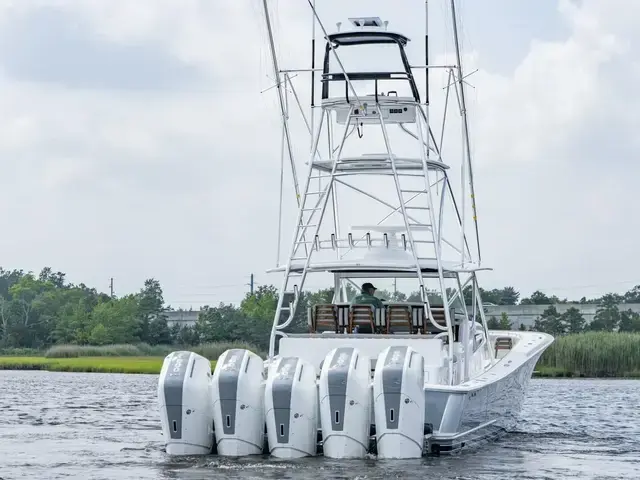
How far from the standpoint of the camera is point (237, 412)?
68.6ft

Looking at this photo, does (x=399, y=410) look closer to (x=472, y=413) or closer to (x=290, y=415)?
(x=290, y=415)

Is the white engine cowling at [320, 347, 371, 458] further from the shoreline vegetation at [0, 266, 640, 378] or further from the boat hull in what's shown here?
the shoreline vegetation at [0, 266, 640, 378]

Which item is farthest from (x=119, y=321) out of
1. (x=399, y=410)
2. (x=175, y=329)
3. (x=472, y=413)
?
(x=399, y=410)

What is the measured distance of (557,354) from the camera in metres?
52.4

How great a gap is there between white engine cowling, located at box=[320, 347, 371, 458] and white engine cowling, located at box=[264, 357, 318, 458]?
0.73ft

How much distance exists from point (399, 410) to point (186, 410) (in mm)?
3252

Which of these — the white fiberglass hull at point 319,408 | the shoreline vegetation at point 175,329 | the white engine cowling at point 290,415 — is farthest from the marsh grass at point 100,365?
the white engine cowling at point 290,415

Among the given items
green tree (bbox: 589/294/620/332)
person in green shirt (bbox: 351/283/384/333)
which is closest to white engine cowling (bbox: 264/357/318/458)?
person in green shirt (bbox: 351/283/384/333)

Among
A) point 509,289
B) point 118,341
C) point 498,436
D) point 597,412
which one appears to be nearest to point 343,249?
point 498,436

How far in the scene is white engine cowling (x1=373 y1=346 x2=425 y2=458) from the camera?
20359mm

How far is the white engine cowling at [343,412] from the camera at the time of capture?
20484 millimetres

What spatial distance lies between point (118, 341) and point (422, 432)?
280ft

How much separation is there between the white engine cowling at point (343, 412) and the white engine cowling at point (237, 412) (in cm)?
104

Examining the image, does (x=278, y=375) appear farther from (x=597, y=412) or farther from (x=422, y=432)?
(x=597, y=412)
